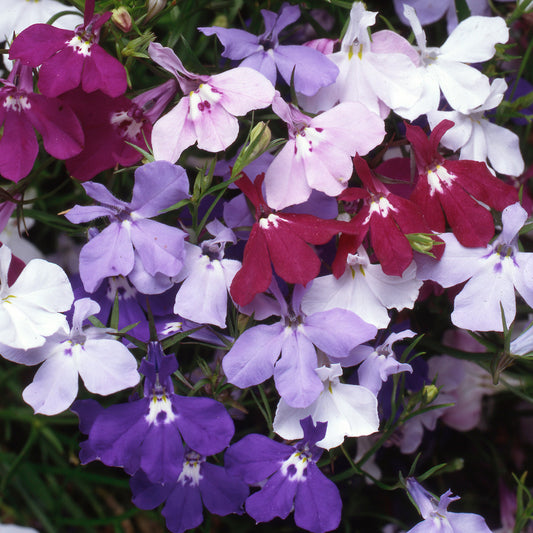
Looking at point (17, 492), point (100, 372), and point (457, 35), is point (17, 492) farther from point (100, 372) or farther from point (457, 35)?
point (457, 35)

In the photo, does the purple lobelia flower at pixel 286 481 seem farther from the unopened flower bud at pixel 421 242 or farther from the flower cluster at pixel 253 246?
the unopened flower bud at pixel 421 242

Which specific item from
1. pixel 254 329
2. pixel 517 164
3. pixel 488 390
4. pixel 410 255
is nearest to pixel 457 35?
pixel 517 164

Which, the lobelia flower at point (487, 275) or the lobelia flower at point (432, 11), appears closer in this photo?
the lobelia flower at point (487, 275)

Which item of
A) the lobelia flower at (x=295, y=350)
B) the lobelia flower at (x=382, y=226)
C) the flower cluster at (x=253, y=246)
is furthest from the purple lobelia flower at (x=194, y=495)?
the lobelia flower at (x=382, y=226)

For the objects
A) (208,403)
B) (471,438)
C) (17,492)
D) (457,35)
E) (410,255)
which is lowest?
(17,492)

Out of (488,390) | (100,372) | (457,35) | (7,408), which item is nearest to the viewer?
(100,372)

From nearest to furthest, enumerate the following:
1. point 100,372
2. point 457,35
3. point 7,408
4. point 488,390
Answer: point 100,372
point 457,35
point 488,390
point 7,408
